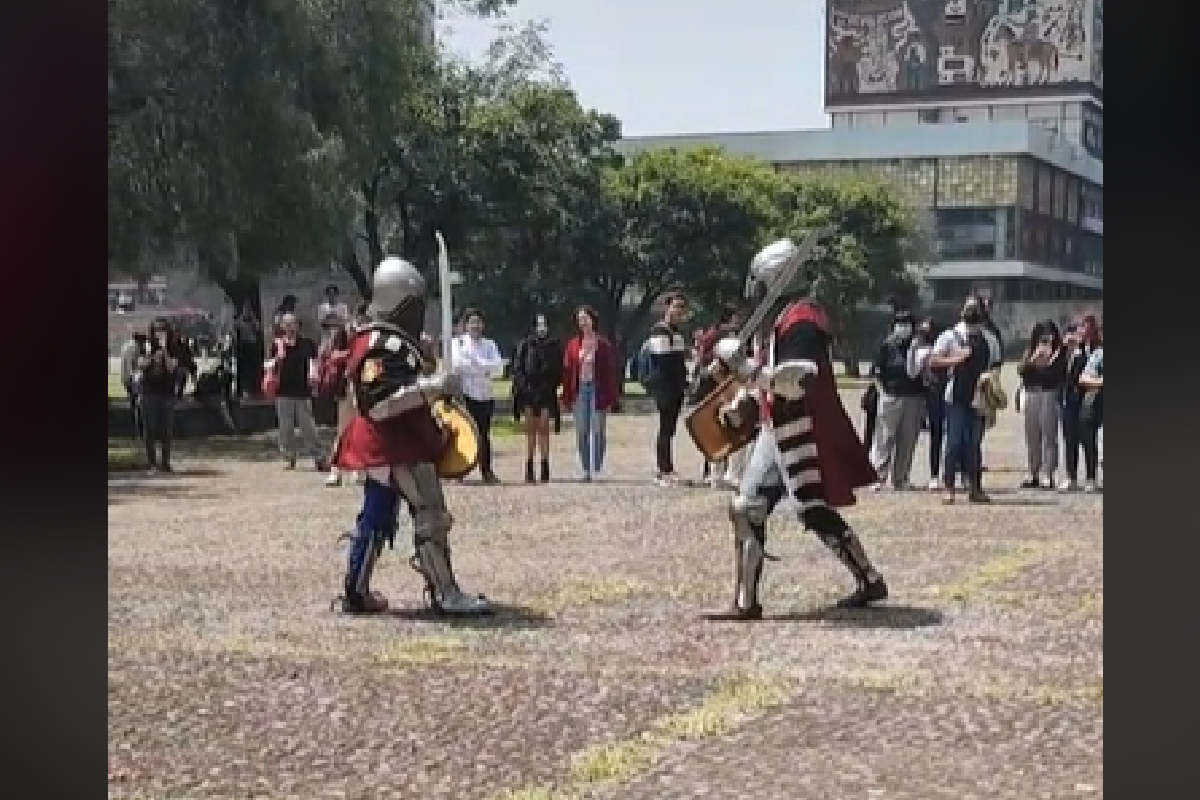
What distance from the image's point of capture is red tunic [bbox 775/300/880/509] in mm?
6066

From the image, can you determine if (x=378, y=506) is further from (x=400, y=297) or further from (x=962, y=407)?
(x=962, y=407)

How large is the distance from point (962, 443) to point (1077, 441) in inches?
23.5

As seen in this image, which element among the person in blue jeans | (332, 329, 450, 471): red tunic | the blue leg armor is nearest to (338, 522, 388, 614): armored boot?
the blue leg armor

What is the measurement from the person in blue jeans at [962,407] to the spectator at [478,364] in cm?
245

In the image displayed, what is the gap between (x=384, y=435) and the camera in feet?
20.0

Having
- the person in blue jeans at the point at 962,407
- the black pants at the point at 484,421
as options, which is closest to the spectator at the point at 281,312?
the black pants at the point at 484,421

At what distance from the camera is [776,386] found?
5988 mm

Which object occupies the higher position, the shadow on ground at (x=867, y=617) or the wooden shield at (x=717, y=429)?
the wooden shield at (x=717, y=429)

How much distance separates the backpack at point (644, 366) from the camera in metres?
10.4

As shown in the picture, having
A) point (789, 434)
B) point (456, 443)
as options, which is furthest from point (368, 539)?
point (789, 434)

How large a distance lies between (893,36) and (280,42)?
899cm

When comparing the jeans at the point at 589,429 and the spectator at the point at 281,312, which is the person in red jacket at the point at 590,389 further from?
the spectator at the point at 281,312

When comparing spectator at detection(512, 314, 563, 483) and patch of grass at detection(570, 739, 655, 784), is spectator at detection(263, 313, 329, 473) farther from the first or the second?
patch of grass at detection(570, 739, 655, 784)
